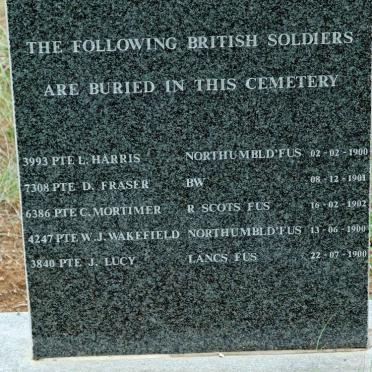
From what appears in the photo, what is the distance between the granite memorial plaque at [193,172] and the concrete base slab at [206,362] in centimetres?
5

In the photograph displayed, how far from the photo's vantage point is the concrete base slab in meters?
3.20

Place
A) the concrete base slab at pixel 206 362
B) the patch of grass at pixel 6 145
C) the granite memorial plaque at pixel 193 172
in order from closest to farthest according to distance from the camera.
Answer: the granite memorial plaque at pixel 193 172
the concrete base slab at pixel 206 362
the patch of grass at pixel 6 145

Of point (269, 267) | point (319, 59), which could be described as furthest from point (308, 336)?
point (319, 59)

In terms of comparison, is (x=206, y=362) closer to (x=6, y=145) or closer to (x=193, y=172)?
(x=193, y=172)

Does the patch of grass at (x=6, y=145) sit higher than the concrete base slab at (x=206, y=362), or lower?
higher

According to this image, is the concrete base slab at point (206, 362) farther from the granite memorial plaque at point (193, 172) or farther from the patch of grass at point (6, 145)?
the patch of grass at point (6, 145)

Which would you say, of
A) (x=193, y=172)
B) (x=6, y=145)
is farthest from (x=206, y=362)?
(x=6, y=145)

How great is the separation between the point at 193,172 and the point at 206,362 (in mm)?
791

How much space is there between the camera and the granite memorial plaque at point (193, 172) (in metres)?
3.08

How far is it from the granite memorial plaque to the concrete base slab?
0.05m

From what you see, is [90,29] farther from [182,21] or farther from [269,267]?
[269,267]

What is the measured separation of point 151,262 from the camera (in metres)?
3.27

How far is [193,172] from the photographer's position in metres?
3.20

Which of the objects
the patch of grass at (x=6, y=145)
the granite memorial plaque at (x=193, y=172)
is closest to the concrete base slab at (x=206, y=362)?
the granite memorial plaque at (x=193, y=172)
